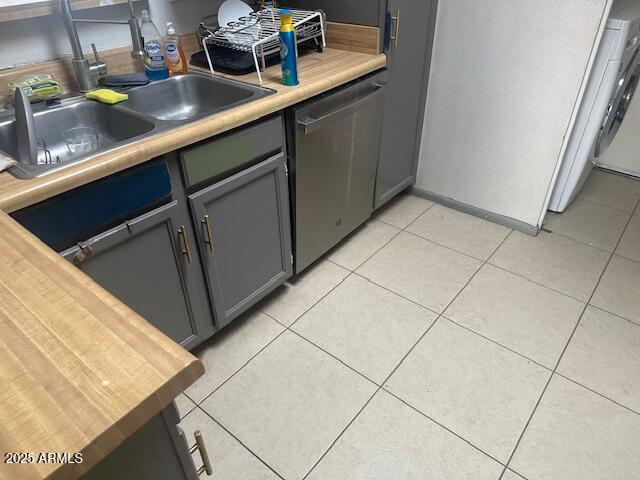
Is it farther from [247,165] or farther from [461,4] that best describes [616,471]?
[461,4]

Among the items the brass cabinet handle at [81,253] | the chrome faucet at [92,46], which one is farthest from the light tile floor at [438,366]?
the chrome faucet at [92,46]

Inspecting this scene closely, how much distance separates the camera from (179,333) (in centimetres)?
144

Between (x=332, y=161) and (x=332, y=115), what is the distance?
205mm

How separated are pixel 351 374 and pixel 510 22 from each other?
5.30 feet

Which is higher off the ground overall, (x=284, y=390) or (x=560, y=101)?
(x=560, y=101)

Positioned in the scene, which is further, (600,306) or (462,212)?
(462,212)

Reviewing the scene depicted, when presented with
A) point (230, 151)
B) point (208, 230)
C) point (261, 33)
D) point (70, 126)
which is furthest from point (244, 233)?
point (261, 33)

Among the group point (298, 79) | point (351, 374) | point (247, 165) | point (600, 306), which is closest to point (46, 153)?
point (247, 165)

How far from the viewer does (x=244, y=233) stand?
1.51m

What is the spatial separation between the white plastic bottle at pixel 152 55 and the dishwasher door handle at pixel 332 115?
0.52 meters

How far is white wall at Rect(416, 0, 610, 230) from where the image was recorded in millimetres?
1794

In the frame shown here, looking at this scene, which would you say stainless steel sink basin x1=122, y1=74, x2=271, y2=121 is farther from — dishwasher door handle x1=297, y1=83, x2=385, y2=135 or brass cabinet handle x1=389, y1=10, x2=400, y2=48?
brass cabinet handle x1=389, y1=10, x2=400, y2=48

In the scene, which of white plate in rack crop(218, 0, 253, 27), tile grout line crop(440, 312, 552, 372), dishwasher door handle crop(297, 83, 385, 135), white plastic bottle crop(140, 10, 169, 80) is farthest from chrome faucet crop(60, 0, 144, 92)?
tile grout line crop(440, 312, 552, 372)

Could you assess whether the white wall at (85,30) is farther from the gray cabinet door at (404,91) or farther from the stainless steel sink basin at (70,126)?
the gray cabinet door at (404,91)
